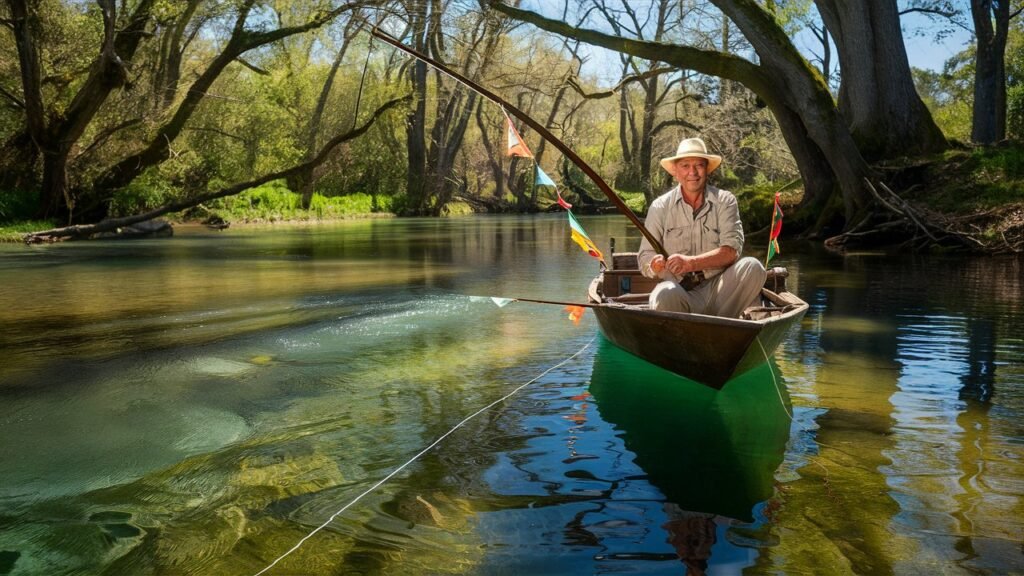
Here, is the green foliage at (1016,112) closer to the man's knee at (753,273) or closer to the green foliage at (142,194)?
the man's knee at (753,273)

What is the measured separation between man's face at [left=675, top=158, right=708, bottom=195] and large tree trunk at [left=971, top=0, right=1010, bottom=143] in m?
17.9

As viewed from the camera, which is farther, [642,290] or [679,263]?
[642,290]

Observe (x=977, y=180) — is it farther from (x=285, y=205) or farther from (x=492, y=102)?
(x=285, y=205)

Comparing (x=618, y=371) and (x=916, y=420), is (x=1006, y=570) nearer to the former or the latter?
(x=916, y=420)

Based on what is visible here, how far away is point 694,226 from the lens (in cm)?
621

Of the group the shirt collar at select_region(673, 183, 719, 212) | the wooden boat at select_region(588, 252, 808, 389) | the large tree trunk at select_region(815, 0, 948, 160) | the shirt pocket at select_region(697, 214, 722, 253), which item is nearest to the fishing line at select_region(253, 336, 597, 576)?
the wooden boat at select_region(588, 252, 808, 389)

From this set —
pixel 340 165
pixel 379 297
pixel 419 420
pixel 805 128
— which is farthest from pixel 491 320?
pixel 340 165

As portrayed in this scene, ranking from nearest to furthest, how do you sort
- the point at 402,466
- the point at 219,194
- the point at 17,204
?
the point at 402,466
the point at 219,194
the point at 17,204

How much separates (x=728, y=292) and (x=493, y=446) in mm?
2099

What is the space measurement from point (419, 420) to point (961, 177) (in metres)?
14.8

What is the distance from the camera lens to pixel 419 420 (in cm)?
541

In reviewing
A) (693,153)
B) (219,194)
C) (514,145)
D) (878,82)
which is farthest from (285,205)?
(693,153)

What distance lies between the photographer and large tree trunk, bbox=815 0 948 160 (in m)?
17.3

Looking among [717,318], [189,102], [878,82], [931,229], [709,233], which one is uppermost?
[189,102]
